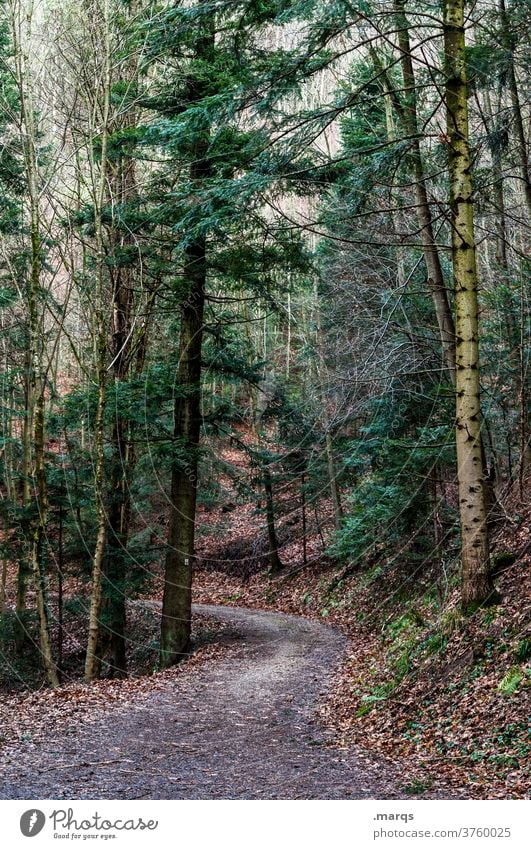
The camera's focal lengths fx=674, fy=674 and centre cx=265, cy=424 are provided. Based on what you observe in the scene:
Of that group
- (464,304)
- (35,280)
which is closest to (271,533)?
(35,280)

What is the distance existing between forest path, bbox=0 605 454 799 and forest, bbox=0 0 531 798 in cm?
42

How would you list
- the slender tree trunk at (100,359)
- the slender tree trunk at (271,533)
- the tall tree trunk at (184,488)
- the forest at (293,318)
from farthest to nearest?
1. the slender tree trunk at (271,533)
2. the tall tree trunk at (184,488)
3. the slender tree trunk at (100,359)
4. the forest at (293,318)

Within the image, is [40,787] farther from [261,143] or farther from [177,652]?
[177,652]

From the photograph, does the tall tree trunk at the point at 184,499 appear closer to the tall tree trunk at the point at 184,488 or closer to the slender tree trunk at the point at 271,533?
the tall tree trunk at the point at 184,488

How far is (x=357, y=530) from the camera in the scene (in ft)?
43.8

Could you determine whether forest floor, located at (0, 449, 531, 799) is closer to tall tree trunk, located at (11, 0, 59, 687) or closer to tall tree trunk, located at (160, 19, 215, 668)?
tall tree trunk, located at (160, 19, 215, 668)

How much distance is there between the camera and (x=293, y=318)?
12.6m

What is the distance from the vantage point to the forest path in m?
5.16

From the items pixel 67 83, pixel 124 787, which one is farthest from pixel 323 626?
pixel 67 83

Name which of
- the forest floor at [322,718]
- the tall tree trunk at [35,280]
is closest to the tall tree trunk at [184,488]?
the forest floor at [322,718]

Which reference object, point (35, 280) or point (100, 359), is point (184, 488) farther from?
point (35, 280)

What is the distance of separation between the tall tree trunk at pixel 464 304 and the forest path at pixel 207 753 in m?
2.57

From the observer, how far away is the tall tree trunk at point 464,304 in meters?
6.82

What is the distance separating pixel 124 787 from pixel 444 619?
14.0 ft
